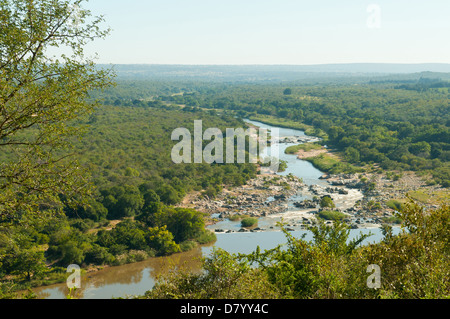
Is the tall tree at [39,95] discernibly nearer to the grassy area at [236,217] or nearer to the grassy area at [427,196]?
the grassy area at [236,217]

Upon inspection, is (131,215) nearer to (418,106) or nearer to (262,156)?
(262,156)

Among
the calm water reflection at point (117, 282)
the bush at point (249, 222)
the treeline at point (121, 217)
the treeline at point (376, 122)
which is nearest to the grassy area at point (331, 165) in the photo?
the treeline at point (376, 122)

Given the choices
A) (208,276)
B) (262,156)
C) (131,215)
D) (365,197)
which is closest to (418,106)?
(262,156)

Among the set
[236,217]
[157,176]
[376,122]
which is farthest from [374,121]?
[236,217]

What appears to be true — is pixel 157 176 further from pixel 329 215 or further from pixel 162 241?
pixel 329 215

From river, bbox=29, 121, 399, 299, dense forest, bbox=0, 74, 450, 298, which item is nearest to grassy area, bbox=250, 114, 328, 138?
dense forest, bbox=0, 74, 450, 298

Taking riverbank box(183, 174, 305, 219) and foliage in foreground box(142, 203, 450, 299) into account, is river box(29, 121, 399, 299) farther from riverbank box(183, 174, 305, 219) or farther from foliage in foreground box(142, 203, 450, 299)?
foliage in foreground box(142, 203, 450, 299)
